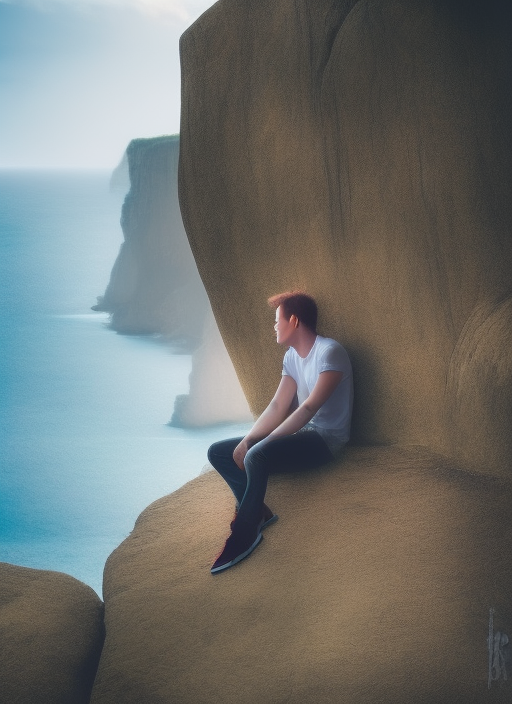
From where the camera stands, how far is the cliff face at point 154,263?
18.9 metres

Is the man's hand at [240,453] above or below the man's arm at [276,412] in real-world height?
below

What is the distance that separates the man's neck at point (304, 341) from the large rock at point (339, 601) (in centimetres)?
54

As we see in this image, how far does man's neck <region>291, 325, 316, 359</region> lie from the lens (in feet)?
10.3

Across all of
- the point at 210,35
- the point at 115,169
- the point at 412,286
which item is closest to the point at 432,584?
the point at 412,286

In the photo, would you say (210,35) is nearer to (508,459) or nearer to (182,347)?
(508,459)

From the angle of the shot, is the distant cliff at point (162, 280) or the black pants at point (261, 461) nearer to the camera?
the black pants at point (261, 461)

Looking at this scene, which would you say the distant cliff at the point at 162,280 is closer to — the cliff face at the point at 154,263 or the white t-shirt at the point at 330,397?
the cliff face at the point at 154,263

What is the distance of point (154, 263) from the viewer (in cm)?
2042

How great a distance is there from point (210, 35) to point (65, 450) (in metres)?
16.4

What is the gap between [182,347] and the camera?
1964 cm

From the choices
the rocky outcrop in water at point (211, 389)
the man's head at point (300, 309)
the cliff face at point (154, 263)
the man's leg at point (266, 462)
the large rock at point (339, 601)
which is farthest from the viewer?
the cliff face at point (154, 263)

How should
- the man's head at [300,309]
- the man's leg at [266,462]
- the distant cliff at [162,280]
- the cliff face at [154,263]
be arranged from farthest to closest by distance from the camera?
1. the cliff face at [154,263]
2. the distant cliff at [162,280]
3. the man's head at [300,309]
4. the man's leg at [266,462]

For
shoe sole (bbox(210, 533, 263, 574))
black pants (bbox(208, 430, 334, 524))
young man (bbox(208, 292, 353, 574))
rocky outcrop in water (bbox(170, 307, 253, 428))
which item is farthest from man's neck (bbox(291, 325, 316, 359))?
rocky outcrop in water (bbox(170, 307, 253, 428))

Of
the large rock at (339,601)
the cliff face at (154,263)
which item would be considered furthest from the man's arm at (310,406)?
the cliff face at (154,263)
